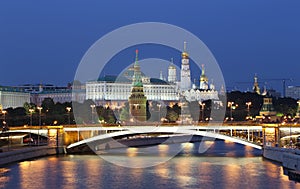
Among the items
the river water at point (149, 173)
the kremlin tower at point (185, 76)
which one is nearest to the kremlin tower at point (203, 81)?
the kremlin tower at point (185, 76)

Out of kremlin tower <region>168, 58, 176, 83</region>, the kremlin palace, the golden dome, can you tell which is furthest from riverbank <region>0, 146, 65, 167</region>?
kremlin tower <region>168, 58, 176, 83</region>

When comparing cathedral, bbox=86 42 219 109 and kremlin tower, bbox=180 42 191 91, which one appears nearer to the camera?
cathedral, bbox=86 42 219 109

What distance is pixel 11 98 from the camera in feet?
384

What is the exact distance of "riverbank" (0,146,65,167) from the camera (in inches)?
1511

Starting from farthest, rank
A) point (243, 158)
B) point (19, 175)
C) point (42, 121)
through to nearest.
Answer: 1. point (42, 121)
2. point (243, 158)
3. point (19, 175)

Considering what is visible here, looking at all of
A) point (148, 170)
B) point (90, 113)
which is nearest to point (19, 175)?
point (148, 170)

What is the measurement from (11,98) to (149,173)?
85.2m

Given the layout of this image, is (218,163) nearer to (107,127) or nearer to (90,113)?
(107,127)

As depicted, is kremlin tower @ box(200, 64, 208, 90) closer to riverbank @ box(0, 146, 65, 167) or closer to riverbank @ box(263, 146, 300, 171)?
riverbank @ box(0, 146, 65, 167)

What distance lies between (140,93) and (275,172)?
180 ft

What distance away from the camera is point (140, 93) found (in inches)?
3460

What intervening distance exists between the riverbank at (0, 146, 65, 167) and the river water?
2.04 feet

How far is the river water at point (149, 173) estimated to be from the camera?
3067 cm

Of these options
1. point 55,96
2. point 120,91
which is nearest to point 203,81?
point 120,91
